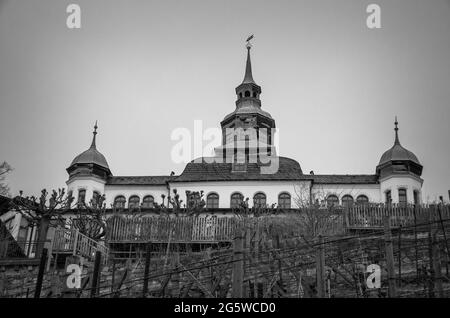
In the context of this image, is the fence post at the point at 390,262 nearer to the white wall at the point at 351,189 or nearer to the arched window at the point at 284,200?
the arched window at the point at 284,200

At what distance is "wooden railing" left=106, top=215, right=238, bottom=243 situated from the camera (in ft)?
108

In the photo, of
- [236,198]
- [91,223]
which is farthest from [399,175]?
[91,223]

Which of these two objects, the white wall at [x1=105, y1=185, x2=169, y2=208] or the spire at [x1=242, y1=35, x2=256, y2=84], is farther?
the spire at [x1=242, y1=35, x2=256, y2=84]

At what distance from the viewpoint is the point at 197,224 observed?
34281mm

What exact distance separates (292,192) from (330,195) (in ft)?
10.5

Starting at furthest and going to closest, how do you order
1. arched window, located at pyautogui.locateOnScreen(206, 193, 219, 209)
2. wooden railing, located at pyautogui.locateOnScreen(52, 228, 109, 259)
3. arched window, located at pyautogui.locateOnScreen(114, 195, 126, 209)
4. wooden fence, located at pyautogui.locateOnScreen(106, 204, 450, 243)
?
arched window, located at pyautogui.locateOnScreen(114, 195, 126, 209), arched window, located at pyautogui.locateOnScreen(206, 193, 219, 209), wooden fence, located at pyautogui.locateOnScreen(106, 204, 450, 243), wooden railing, located at pyautogui.locateOnScreen(52, 228, 109, 259)

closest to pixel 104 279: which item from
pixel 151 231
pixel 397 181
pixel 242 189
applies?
pixel 151 231

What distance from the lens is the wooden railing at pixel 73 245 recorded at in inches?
1079

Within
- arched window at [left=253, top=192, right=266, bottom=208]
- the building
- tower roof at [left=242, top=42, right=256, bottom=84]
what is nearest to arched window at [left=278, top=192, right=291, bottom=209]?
the building

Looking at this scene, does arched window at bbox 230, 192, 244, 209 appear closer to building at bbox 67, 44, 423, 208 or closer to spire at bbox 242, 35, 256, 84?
building at bbox 67, 44, 423, 208

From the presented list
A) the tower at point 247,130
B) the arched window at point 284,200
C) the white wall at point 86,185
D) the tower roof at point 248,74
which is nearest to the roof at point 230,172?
the tower at point 247,130

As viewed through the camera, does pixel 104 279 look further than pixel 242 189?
No

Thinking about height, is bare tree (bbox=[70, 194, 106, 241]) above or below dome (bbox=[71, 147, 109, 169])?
below
